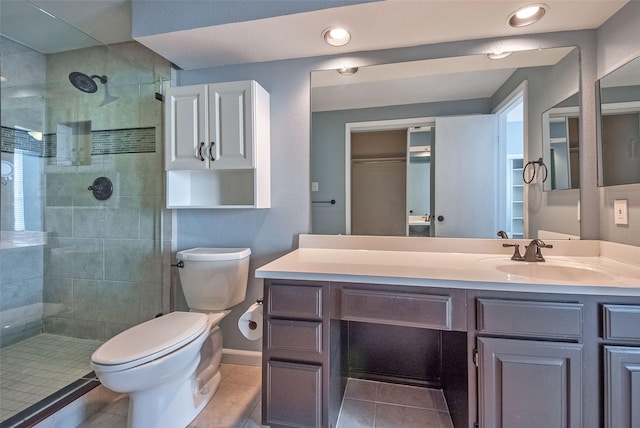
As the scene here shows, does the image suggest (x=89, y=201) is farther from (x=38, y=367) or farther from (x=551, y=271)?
(x=551, y=271)

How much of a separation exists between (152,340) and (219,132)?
1.16 meters

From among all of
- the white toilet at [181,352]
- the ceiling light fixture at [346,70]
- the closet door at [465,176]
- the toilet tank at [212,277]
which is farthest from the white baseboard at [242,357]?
the ceiling light fixture at [346,70]

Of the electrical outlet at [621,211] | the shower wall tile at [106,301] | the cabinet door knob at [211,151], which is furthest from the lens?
the shower wall tile at [106,301]

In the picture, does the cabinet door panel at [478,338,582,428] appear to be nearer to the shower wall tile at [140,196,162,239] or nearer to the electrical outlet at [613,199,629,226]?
the electrical outlet at [613,199,629,226]

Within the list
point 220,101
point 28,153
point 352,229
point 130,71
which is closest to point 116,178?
point 28,153

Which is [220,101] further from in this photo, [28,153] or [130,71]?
[28,153]

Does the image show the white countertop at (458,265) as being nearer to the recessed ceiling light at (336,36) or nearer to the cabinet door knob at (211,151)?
the cabinet door knob at (211,151)

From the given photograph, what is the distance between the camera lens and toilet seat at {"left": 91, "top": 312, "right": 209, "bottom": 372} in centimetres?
110

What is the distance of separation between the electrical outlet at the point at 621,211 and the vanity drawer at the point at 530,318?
2.31 feet

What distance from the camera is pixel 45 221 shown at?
6.61 feet

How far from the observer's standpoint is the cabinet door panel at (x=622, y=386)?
3.05ft

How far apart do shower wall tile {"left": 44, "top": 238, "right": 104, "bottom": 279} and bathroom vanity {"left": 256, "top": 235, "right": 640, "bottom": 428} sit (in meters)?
1.58

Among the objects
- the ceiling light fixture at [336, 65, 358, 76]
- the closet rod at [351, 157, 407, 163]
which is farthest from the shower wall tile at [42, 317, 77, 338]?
the ceiling light fixture at [336, 65, 358, 76]

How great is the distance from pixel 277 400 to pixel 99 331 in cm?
165
